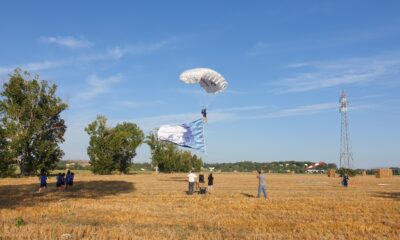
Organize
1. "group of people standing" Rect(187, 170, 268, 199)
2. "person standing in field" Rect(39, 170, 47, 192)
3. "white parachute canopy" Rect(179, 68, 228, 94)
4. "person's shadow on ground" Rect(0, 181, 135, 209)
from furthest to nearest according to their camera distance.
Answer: "white parachute canopy" Rect(179, 68, 228, 94) → "person standing in field" Rect(39, 170, 47, 192) → "group of people standing" Rect(187, 170, 268, 199) → "person's shadow on ground" Rect(0, 181, 135, 209)

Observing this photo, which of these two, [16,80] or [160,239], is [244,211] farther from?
[16,80]

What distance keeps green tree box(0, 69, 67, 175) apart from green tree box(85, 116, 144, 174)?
1561cm

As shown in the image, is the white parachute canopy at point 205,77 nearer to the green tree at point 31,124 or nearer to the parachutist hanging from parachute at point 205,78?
the parachutist hanging from parachute at point 205,78

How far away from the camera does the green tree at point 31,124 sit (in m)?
62.1

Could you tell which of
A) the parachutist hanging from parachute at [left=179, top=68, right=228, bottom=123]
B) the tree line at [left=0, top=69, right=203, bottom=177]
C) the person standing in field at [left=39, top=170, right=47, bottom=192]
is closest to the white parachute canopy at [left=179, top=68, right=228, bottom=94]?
the parachutist hanging from parachute at [left=179, top=68, right=228, bottom=123]

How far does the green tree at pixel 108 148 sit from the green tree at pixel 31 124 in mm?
15614

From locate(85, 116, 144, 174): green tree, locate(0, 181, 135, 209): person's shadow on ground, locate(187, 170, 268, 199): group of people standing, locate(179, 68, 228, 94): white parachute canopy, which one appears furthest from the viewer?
locate(85, 116, 144, 174): green tree

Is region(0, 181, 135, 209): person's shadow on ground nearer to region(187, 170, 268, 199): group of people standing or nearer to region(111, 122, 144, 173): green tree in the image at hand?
region(187, 170, 268, 199): group of people standing

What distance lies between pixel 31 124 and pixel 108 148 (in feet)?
71.8

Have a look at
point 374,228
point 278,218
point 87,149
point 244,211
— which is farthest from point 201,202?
point 87,149

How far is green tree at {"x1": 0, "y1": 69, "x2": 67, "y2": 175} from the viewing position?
204 ft

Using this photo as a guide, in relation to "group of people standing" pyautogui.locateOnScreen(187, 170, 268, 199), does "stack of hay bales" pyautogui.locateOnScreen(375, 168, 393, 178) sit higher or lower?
higher

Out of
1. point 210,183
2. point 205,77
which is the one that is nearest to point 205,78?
point 205,77

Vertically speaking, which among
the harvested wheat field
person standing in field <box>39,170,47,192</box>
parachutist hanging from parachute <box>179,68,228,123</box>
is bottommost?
the harvested wheat field
